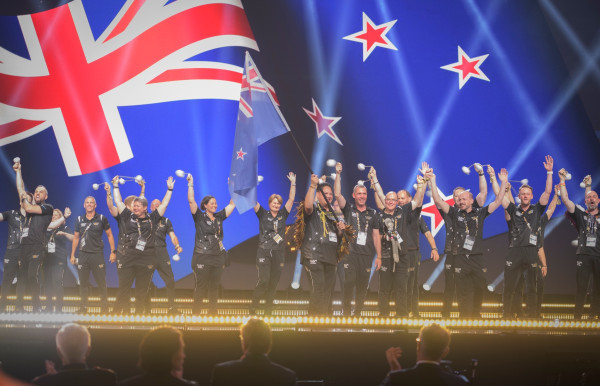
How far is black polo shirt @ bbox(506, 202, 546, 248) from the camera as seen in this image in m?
9.05

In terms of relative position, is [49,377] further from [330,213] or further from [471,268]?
[471,268]

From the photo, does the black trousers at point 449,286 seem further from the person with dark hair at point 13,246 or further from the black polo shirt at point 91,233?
the person with dark hair at point 13,246

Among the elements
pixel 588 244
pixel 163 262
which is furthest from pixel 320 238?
pixel 588 244

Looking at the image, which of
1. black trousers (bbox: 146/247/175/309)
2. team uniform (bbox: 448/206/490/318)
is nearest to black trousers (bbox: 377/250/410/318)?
team uniform (bbox: 448/206/490/318)

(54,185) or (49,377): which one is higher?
(54,185)

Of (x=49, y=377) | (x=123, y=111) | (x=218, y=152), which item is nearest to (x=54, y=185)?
(x=123, y=111)

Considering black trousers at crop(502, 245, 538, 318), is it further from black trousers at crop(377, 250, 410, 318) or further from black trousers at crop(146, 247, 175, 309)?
black trousers at crop(146, 247, 175, 309)

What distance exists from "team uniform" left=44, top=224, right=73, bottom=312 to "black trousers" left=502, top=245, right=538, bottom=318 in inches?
279

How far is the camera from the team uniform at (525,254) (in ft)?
29.2

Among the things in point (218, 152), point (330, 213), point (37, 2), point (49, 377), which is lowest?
point (49, 377)

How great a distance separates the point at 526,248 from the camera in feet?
29.7

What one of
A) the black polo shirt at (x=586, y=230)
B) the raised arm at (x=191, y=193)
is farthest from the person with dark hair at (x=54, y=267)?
the black polo shirt at (x=586, y=230)

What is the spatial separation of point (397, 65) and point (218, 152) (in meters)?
4.21

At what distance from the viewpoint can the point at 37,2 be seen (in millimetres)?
12516
